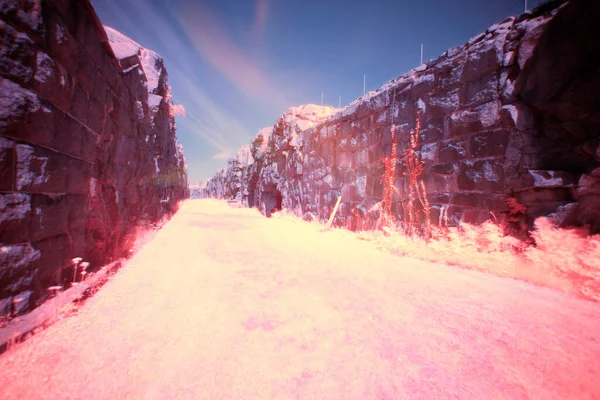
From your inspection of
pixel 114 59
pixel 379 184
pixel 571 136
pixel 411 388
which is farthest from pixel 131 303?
pixel 571 136

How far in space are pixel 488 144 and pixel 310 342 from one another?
13.5 feet

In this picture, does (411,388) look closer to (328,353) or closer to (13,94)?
(328,353)

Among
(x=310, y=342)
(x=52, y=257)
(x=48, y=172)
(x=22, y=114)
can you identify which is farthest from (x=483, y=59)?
(x=52, y=257)

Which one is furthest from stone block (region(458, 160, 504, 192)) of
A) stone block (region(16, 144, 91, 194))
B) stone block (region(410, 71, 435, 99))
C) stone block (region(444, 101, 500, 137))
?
stone block (region(16, 144, 91, 194))

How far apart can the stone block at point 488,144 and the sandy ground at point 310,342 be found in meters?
2.16

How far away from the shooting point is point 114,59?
9.21 ft

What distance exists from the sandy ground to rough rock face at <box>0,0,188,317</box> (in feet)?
1.62

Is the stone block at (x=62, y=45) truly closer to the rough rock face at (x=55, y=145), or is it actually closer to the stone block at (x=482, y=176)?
the rough rock face at (x=55, y=145)

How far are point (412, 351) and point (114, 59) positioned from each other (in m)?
4.39

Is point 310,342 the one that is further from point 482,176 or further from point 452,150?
point 452,150

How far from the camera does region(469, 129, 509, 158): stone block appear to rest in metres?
3.49

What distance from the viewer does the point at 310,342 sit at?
157 cm

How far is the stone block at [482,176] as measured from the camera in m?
3.52

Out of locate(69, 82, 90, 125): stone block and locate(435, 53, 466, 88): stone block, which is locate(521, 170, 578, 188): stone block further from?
locate(69, 82, 90, 125): stone block
